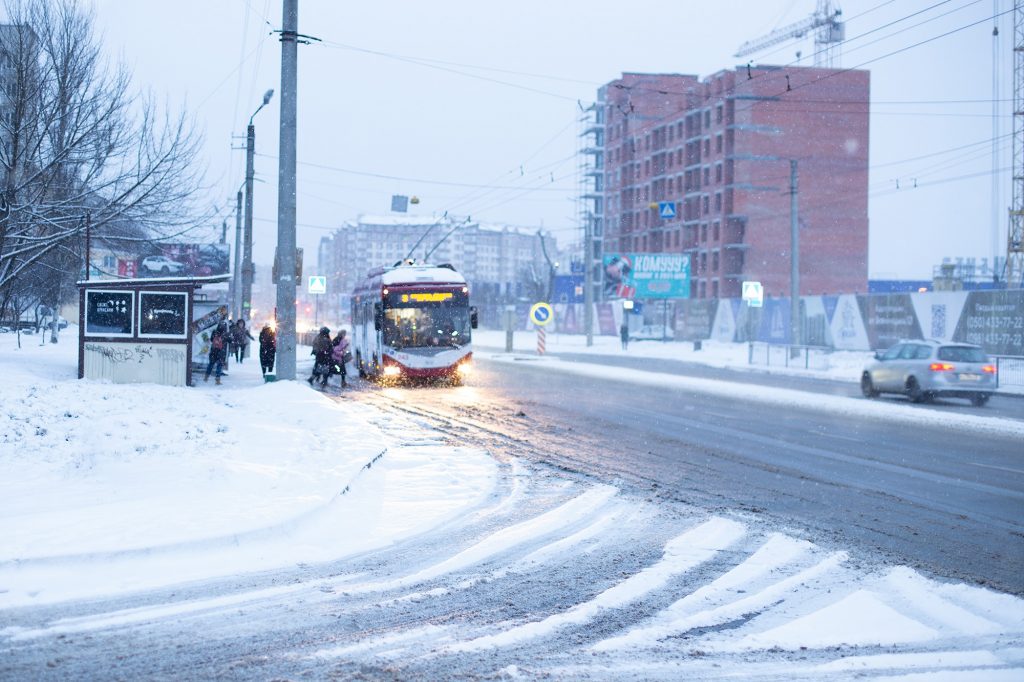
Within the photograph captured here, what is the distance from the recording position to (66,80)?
19672 millimetres

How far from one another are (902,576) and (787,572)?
0.81m

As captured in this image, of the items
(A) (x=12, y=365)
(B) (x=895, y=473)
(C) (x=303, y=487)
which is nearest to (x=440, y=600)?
(C) (x=303, y=487)

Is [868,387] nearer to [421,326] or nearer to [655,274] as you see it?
[421,326]

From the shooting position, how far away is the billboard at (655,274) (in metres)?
71.7

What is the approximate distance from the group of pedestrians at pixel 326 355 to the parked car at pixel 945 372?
15.0 m

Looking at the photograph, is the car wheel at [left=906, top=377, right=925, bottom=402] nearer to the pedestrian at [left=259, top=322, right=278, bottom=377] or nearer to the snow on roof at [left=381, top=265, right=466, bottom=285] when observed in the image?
the snow on roof at [left=381, top=265, right=466, bottom=285]

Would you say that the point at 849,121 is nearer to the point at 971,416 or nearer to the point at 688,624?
the point at 971,416

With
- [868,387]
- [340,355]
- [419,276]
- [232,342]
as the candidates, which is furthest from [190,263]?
[868,387]

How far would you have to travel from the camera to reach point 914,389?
79.9 feet

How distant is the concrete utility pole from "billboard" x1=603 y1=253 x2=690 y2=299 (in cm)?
5342

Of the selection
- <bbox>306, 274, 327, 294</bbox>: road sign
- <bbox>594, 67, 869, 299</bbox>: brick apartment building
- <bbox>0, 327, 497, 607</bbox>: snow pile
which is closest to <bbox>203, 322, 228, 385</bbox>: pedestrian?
<bbox>0, 327, 497, 607</bbox>: snow pile

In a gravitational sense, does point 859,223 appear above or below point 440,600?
above

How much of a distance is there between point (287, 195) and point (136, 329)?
412 cm

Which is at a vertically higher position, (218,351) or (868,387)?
(218,351)
